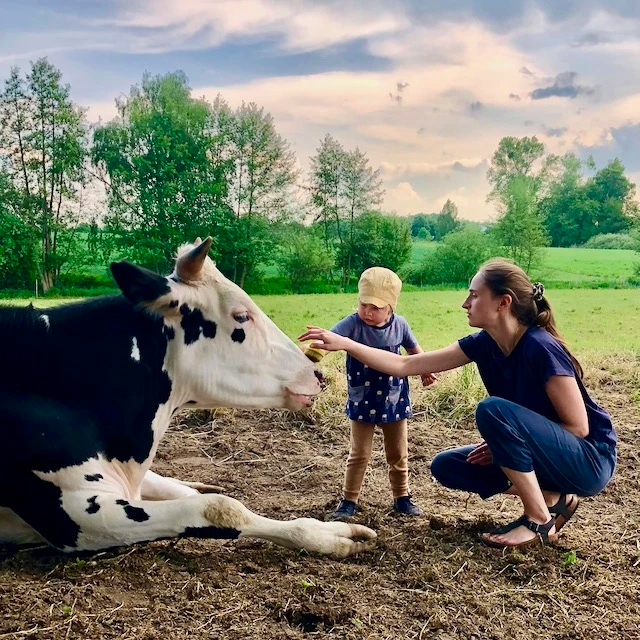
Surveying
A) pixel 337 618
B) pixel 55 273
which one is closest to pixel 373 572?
pixel 337 618

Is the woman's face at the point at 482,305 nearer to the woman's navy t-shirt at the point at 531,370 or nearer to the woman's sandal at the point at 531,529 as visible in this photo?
the woman's navy t-shirt at the point at 531,370

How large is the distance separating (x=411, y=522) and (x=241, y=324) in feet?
3.33

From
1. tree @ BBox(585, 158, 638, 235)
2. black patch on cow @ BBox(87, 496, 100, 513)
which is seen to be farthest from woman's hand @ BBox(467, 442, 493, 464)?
tree @ BBox(585, 158, 638, 235)

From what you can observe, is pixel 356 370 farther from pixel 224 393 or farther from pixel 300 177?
pixel 300 177

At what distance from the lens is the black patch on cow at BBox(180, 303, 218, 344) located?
264cm

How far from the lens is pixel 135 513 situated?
2307 mm

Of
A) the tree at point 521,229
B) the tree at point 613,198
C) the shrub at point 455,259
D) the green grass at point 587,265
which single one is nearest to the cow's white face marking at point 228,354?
the shrub at point 455,259

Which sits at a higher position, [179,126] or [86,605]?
[179,126]

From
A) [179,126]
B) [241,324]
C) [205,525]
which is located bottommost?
[205,525]

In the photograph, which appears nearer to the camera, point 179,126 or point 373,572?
point 373,572

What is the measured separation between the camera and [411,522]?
279 cm

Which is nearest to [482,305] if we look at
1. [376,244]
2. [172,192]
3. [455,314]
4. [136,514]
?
[136,514]

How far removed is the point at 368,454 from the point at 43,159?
4130 millimetres

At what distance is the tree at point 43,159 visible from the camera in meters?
5.65
